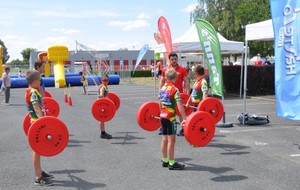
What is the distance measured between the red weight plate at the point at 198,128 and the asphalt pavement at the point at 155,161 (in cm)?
52

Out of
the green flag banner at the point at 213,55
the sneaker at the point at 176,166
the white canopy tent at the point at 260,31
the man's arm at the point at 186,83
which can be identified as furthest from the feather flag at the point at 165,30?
the sneaker at the point at 176,166

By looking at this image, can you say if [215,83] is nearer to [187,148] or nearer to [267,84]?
[187,148]

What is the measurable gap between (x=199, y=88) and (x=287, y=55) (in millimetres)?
2013

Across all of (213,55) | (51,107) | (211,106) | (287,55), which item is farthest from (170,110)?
(213,55)

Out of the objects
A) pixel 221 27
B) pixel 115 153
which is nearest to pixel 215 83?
pixel 115 153

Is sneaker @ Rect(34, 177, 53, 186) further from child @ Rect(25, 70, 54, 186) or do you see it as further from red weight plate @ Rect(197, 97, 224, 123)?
red weight plate @ Rect(197, 97, 224, 123)

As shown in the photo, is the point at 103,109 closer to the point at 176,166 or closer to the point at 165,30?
the point at 176,166

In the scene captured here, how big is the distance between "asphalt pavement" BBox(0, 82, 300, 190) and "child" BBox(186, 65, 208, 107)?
0.96 metres

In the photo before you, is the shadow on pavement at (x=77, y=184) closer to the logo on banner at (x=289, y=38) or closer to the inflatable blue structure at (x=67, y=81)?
the logo on banner at (x=289, y=38)

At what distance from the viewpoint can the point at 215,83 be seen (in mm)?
10109

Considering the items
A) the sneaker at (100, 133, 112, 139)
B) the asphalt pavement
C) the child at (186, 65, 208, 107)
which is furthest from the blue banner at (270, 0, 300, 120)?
the sneaker at (100, 133, 112, 139)

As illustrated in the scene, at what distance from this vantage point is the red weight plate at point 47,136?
18.6 feet

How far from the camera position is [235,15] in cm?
4369

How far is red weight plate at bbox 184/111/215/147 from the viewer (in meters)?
6.24
